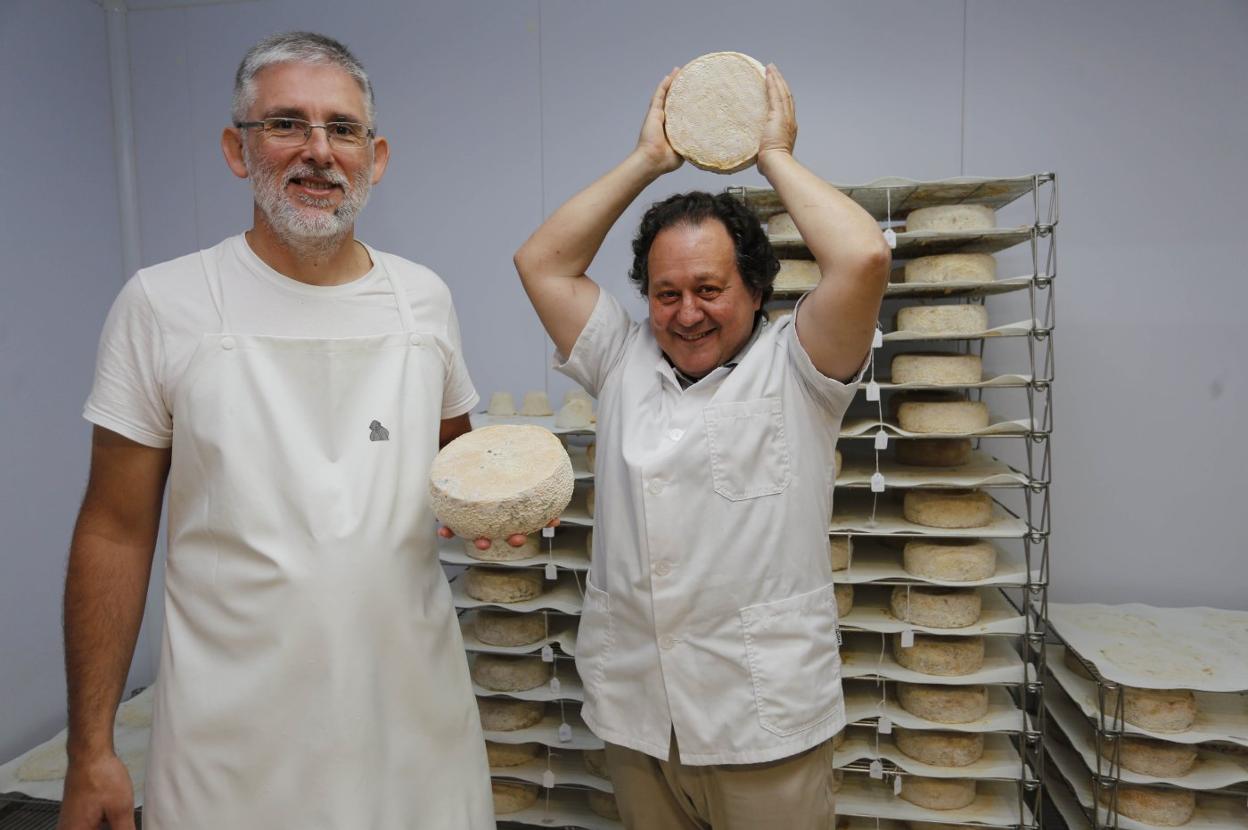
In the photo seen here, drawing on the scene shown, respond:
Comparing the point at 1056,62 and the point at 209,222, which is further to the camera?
the point at 209,222

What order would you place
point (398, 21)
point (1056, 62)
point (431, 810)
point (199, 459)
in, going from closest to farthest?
1. point (199, 459)
2. point (431, 810)
3. point (1056, 62)
4. point (398, 21)

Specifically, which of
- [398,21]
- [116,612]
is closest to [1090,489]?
[116,612]

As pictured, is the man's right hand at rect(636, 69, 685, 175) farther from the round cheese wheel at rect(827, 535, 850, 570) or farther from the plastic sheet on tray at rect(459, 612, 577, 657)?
the plastic sheet on tray at rect(459, 612, 577, 657)

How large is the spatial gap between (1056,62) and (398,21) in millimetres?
2396

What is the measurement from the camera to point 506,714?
2.40 m

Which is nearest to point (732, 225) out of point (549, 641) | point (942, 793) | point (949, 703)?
point (549, 641)

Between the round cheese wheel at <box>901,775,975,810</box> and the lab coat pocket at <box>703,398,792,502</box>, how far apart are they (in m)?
1.37

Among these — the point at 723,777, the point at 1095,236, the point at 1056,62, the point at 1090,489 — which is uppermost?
the point at 1056,62

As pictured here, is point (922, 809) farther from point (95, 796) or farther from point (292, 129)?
point (292, 129)

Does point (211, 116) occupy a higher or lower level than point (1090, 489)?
higher

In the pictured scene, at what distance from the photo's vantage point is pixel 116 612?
1185 millimetres

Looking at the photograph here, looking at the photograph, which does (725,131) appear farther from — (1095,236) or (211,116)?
(211,116)

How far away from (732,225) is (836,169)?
1.37 m

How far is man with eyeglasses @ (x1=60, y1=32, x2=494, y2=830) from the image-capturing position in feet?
3.70
